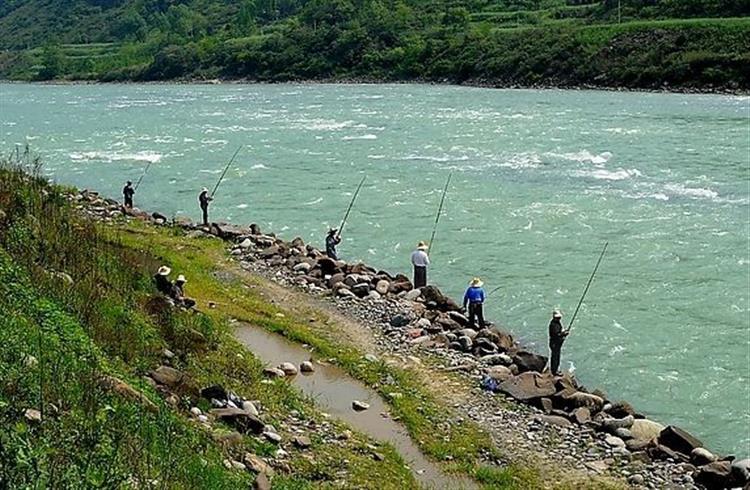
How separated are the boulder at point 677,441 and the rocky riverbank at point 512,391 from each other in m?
0.01

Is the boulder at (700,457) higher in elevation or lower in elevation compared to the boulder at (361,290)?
lower

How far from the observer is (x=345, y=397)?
12750 millimetres

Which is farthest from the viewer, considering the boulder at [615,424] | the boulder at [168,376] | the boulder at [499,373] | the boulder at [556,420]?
the boulder at [499,373]

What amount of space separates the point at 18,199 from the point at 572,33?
7963 centimetres

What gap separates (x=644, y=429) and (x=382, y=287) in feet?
24.7

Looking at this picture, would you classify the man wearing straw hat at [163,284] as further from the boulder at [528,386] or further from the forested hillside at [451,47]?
the forested hillside at [451,47]

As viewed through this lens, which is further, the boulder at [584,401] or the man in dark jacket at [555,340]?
the man in dark jacket at [555,340]

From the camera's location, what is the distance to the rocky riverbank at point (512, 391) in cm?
1100

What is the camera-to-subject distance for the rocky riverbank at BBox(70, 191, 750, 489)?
36.1 feet

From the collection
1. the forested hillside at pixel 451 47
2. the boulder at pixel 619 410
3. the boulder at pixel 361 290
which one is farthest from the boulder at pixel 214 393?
the forested hillside at pixel 451 47

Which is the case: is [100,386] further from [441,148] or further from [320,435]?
[441,148]

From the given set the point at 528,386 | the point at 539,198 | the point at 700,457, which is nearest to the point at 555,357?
the point at 528,386

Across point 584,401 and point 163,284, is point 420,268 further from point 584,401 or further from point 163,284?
point 584,401

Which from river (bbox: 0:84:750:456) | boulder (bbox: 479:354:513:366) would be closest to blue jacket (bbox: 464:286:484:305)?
river (bbox: 0:84:750:456)
